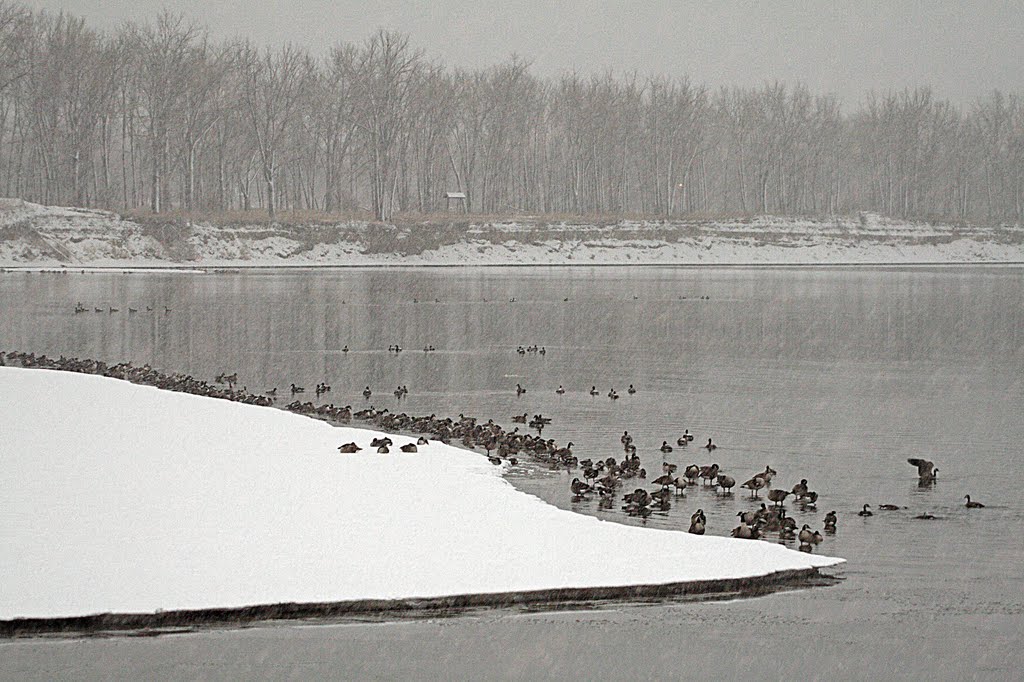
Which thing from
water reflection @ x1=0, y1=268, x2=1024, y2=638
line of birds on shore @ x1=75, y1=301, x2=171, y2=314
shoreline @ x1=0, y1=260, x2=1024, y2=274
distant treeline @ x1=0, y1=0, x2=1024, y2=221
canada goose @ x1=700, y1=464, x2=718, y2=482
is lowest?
water reflection @ x1=0, y1=268, x2=1024, y2=638

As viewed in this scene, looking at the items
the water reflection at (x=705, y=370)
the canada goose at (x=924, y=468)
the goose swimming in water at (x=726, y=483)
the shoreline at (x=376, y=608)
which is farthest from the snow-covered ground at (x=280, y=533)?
the canada goose at (x=924, y=468)

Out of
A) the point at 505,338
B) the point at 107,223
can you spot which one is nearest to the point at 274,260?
the point at 107,223

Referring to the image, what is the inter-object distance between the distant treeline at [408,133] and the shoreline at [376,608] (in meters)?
97.4

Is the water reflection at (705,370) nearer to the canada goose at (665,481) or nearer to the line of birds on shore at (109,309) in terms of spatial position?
the canada goose at (665,481)

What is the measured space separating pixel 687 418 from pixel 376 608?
12.8 m

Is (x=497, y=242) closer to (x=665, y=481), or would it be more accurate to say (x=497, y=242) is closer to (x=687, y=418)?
(x=687, y=418)

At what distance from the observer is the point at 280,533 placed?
39.8ft

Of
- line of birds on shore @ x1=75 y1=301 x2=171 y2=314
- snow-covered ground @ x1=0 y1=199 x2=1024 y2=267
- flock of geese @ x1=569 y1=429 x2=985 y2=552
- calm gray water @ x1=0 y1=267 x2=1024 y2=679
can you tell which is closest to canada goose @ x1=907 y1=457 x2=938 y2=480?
flock of geese @ x1=569 y1=429 x2=985 y2=552

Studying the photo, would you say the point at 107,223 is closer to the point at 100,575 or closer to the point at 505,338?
the point at 505,338

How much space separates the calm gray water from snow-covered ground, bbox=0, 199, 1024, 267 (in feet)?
103

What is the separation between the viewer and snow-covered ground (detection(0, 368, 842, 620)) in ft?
34.6

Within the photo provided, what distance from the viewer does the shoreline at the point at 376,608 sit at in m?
9.76

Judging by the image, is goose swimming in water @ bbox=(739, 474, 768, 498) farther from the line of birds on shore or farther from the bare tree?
the bare tree

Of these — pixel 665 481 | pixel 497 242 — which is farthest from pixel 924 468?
pixel 497 242
